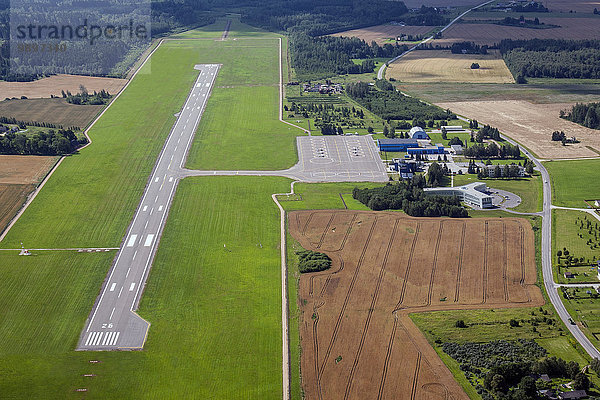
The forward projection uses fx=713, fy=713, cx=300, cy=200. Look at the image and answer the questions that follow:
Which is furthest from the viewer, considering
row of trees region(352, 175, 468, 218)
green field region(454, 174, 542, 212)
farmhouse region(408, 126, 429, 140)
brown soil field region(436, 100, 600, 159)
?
farmhouse region(408, 126, 429, 140)

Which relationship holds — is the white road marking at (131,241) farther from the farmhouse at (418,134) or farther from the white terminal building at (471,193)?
the farmhouse at (418,134)

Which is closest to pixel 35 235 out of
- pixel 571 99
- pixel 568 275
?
pixel 568 275

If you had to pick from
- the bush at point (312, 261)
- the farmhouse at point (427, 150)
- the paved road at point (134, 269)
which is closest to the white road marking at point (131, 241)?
the paved road at point (134, 269)

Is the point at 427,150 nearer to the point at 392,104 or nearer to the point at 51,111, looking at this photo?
the point at 392,104

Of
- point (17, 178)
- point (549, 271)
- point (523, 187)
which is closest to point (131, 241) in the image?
point (17, 178)

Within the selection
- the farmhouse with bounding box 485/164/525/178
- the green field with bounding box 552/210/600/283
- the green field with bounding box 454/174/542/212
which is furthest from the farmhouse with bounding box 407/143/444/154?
the green field with bounding box 552/210/600/283

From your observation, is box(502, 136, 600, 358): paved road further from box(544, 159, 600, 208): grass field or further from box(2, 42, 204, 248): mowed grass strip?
box(2, 42, 204, 248): mowed grass strip

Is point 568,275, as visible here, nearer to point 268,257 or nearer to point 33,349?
point 268,257
